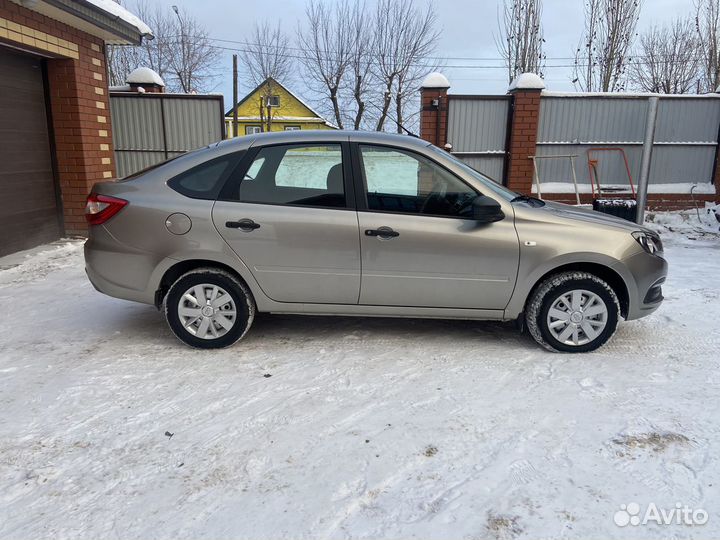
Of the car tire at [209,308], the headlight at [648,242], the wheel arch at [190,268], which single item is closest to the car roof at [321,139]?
the wheel arch at [190,268]

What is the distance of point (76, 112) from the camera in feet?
26.0

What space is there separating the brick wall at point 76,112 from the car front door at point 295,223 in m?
5.31

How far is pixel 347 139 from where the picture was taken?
3977 mm

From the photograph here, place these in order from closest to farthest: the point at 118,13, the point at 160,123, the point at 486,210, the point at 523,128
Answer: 1. the point at 486,210
2. the point at 118,13
3. the point at 523,128
4. the point at 160,123

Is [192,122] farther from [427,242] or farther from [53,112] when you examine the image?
[427,242]

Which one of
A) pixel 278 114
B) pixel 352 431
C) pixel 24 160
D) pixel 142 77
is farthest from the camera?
pixel 278 114

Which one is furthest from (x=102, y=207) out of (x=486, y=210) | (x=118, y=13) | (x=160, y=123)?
(x=160, y=123)

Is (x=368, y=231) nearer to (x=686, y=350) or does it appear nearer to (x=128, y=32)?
(x=686, y=350)

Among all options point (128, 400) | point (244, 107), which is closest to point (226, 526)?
point (128, 400)

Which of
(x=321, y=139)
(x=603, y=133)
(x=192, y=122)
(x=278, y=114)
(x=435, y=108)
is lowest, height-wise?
(x=321, y=139)

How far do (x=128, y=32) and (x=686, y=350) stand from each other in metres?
8.72

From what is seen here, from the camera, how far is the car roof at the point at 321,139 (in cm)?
397

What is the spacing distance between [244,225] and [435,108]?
7.80 metres

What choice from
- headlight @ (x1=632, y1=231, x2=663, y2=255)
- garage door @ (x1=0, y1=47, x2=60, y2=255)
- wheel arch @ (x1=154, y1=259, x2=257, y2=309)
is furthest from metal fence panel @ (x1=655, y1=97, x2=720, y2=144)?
garage door @ (x1=0, y1=47, x2=60, y2=255)
